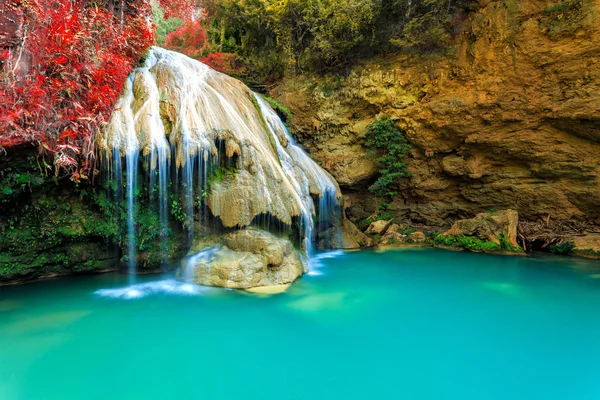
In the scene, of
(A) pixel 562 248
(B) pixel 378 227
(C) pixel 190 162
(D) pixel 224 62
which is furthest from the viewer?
(D) pixel 224 62

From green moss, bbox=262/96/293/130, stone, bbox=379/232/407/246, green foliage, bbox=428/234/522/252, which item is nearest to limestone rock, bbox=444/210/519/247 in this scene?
green foliage, bbox=428/234/522/252

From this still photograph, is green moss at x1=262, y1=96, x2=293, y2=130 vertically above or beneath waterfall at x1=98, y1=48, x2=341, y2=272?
above

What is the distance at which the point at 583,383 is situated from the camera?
3.29 m

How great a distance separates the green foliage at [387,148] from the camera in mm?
11203

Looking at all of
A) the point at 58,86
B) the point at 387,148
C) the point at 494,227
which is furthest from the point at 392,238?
the point at 58,86

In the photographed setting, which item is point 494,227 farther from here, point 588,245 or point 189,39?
point 189,39

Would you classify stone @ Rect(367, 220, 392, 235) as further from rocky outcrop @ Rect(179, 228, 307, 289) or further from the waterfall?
rocky outcrop @ Rect(179, 228, 307, 289)

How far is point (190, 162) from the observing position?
20.8 feet

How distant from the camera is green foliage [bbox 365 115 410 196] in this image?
11203mm

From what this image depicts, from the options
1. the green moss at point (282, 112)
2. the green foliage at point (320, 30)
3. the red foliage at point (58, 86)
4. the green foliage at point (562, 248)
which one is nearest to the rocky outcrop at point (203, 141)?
the red foliage at point (58, 86)

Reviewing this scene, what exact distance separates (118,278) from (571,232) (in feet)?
42.1

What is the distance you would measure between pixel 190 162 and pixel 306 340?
4.17 m

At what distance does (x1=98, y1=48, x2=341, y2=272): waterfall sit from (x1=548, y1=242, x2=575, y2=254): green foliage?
8063 millimetres

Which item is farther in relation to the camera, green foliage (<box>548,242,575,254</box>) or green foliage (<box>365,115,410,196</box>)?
green foliage (<box>365,115,410,196</box>)
